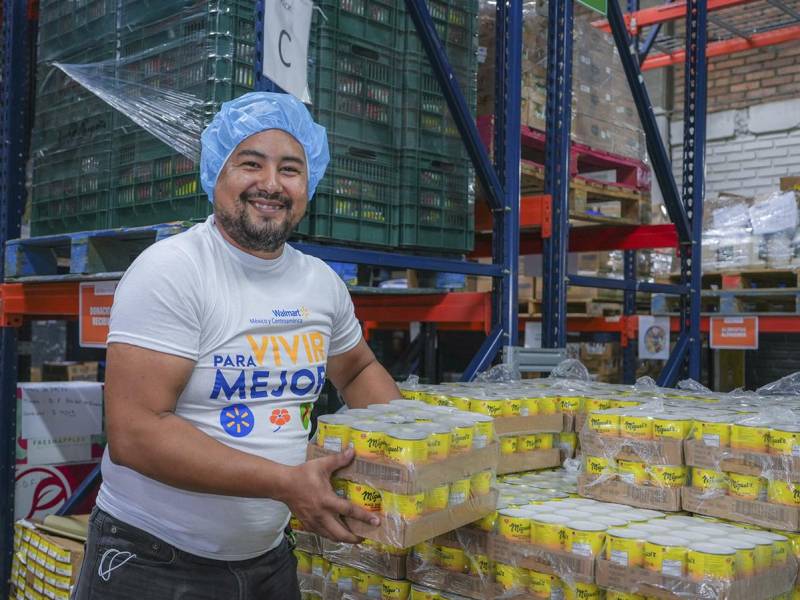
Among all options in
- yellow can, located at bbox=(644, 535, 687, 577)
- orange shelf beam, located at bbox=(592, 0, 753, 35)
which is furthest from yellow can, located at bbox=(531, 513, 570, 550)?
orange shelf beam, located at bbox=(592, 0, 753, 35)

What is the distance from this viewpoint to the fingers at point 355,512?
6.20 ft

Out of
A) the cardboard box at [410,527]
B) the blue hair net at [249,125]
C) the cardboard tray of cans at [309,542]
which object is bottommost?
the cardboard tray of cans at [309,542]

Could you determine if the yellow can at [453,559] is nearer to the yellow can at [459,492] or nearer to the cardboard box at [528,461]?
the yellow can at [459,492]

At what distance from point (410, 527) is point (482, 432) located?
0.43m

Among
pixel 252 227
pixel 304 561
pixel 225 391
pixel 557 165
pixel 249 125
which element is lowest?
pixel 304 561

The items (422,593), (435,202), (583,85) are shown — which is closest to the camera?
(422,593)

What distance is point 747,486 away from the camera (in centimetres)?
250

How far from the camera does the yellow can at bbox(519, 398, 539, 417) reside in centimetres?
314

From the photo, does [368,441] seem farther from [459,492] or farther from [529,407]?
[529,407]

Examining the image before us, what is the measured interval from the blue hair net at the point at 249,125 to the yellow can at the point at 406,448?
2.59 feet

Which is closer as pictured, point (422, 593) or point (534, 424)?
point (422, 593)

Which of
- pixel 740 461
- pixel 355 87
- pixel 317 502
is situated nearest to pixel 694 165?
pixel 355 87

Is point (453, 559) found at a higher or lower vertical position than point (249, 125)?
lower

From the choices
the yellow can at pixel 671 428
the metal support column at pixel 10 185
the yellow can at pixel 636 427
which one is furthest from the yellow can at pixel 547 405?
the metal support column at pixel 10 185
